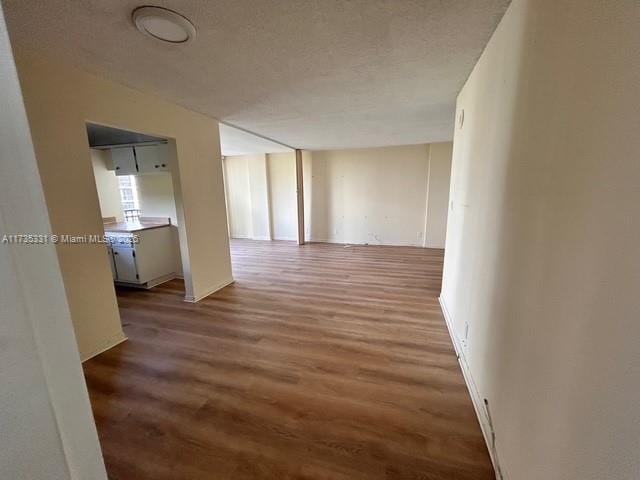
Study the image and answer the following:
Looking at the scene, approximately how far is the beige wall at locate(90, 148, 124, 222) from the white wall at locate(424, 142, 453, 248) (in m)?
5.97

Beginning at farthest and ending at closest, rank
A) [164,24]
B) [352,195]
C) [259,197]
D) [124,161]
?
[259,197] → [352,195] → [124,161] → [164,24]

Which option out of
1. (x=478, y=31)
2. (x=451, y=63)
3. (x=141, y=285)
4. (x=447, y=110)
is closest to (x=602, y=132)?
(x=478, y=31)

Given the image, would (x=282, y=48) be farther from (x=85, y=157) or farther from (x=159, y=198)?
(x=159, y=198)

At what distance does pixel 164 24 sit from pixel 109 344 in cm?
253

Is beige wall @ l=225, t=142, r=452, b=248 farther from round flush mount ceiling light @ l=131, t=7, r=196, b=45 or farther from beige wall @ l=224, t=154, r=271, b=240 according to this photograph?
round flush mount ceiling light @ l=131, t=7, r=196, b=45

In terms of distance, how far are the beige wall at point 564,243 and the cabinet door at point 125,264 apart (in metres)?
4.04

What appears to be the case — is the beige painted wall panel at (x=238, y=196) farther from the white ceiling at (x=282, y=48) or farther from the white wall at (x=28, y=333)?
the white wall at (x=28, y=333)

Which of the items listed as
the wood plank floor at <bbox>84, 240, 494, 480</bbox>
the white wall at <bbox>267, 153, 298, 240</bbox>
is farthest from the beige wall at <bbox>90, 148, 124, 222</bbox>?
the white wall at <bbox>267, 153, 298, 240</bbox>

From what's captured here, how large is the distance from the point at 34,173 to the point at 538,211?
1.49 metres

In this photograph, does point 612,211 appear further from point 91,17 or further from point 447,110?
point 447,110

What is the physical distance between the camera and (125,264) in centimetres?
359

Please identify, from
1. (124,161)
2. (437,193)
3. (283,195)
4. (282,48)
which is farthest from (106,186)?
(437,193)

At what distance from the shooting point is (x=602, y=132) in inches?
26.6

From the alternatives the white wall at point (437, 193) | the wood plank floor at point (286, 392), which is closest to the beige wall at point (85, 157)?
the wood plank floor at point (286, 392)
